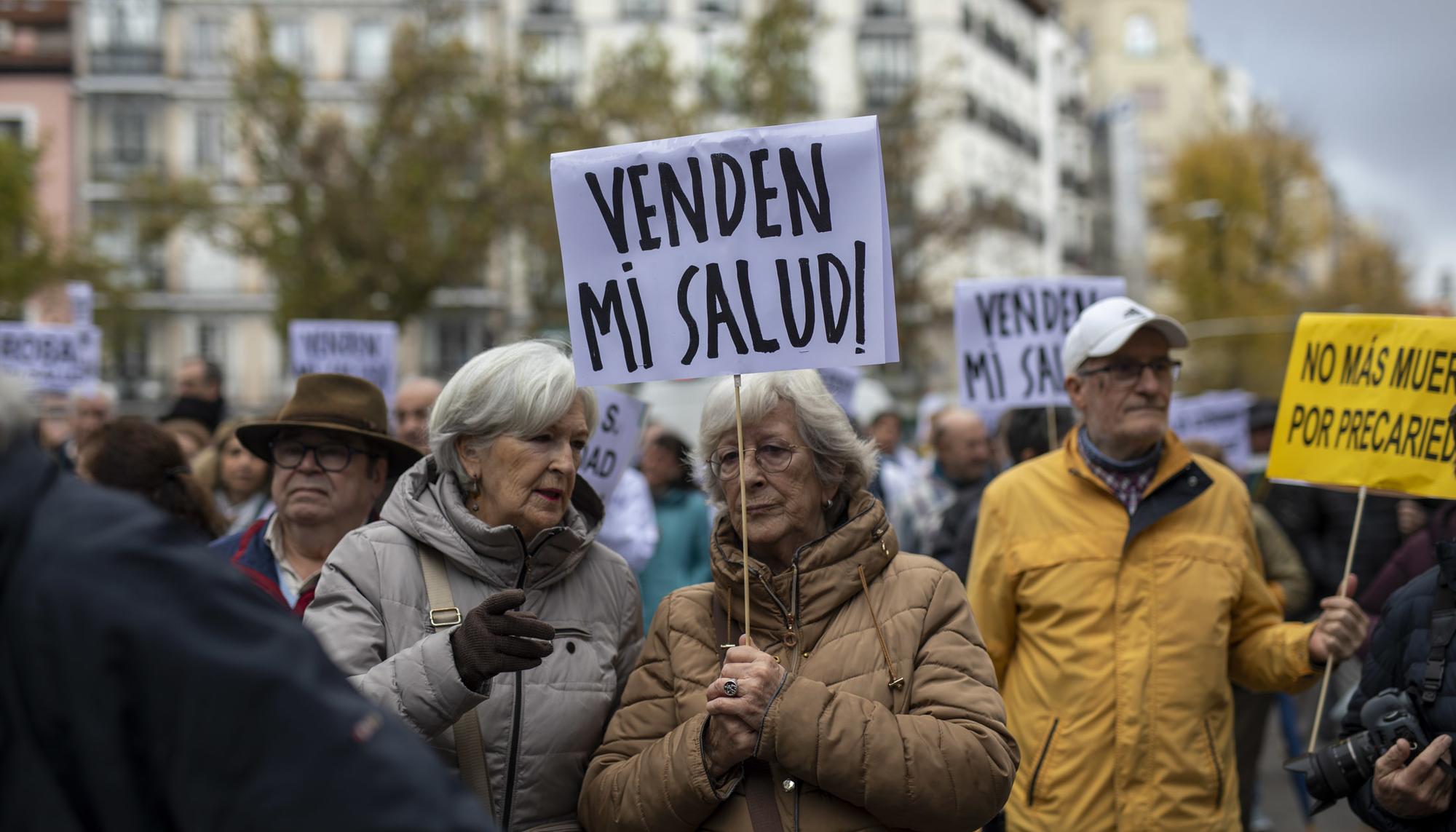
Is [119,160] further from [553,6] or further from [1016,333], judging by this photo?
[1016,333]

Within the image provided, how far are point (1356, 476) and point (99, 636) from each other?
3966 millimetres

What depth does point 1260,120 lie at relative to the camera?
51.6m

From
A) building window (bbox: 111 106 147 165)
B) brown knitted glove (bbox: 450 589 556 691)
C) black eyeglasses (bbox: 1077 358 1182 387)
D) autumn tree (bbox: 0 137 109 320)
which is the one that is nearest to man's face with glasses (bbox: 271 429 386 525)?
brown knitted glove (bbox: 450 589 556 691)

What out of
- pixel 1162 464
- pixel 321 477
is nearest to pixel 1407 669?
pixel 1162 464

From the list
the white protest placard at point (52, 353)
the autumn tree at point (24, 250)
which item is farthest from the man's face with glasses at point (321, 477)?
the autumn tree at point (24, 250)

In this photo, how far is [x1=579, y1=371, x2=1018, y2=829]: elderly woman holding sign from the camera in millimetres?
3305

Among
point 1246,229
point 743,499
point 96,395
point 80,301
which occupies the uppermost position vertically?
point 1246,229

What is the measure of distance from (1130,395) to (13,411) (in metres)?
3.54

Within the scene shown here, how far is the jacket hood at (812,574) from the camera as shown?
11.7 ft

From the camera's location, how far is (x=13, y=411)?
1.78 m

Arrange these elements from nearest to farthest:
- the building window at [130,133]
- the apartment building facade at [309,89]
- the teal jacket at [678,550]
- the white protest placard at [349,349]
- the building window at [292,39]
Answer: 1. the teal jacket at [678,550]
2. the white protest placard at [349,349]
3. the apartment building facade at [309,89]
4. the building window at [292,39]
5. the building window at [130,133]

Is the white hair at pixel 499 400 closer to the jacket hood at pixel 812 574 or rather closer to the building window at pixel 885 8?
the jacket hood at pixel 812 574

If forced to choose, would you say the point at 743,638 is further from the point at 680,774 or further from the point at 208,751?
the point at 208,751

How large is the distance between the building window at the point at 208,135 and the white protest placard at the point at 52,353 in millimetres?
43081
